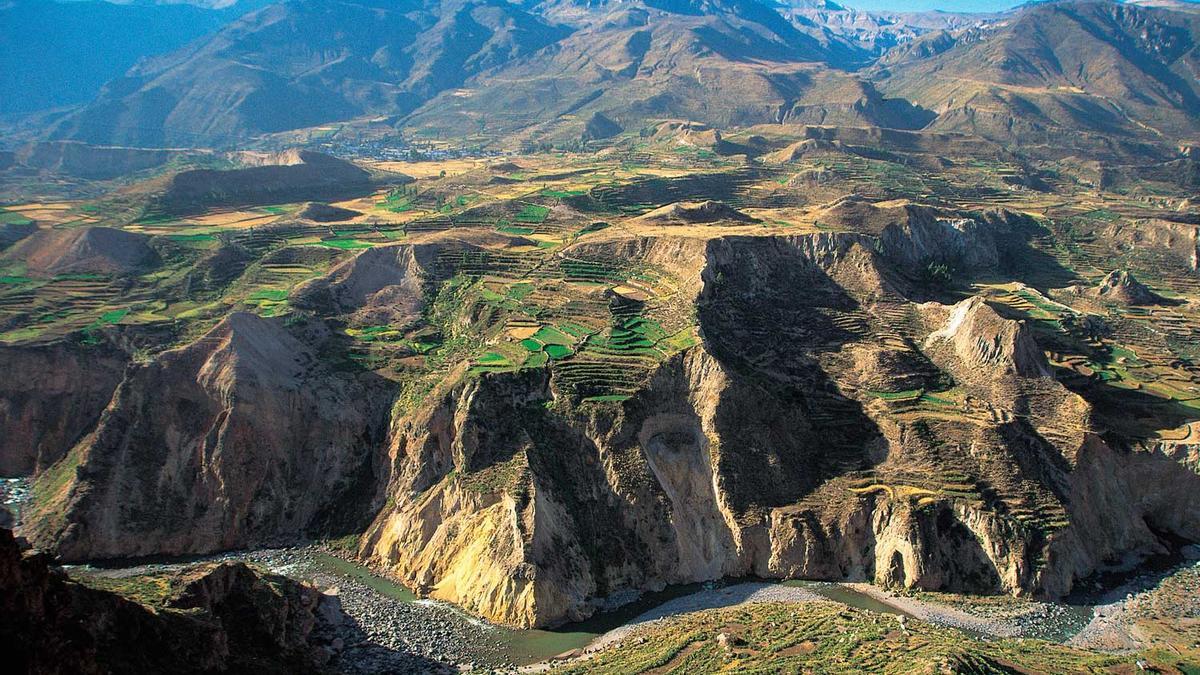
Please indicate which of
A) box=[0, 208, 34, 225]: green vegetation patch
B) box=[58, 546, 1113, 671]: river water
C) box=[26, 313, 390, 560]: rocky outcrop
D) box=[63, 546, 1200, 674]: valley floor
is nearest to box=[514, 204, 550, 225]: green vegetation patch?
box=[26, 313, 390, 560]: rocky outcrop

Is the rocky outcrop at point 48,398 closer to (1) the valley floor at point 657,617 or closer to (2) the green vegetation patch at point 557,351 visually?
(1) the valley floor at point 657,617

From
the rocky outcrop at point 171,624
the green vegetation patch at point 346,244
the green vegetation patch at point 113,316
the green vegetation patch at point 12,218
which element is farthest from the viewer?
the green vegetation patch at point 12,218

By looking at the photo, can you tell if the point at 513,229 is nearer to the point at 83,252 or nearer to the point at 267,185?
the point at 83,252

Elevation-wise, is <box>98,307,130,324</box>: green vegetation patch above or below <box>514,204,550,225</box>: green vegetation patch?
below

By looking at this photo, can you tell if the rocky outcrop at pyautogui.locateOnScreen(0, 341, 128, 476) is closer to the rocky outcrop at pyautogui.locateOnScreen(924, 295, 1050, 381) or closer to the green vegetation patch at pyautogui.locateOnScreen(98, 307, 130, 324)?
the green vegetation patch at pyautogui.locateOnScreen(98, 307, 130, 324)

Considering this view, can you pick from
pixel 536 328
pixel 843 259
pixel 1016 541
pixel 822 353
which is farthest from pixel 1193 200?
pixel 536 328

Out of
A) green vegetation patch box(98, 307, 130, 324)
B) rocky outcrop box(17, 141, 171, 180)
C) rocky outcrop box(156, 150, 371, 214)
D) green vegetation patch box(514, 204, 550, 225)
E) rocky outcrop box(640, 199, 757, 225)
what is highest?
rocky outcrop box(17, 141, 171, 180)

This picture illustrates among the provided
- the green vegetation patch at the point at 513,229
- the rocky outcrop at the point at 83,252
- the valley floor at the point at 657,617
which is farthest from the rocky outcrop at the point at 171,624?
the rocky outcrop at the point at 83,252
